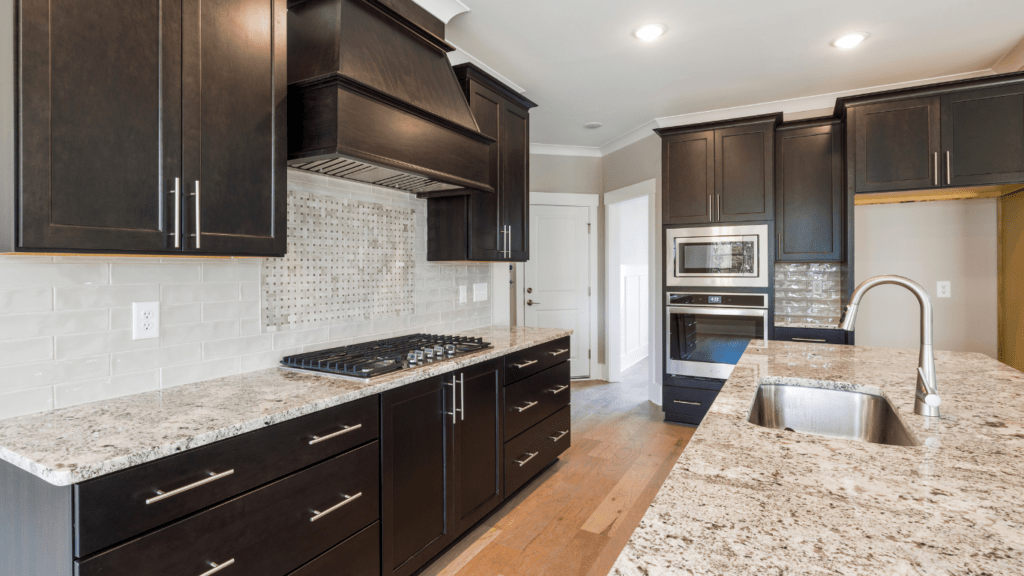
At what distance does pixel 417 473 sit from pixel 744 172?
126 inches

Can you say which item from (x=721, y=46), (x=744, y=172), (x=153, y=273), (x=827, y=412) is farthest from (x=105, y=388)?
(x=744, y=172)

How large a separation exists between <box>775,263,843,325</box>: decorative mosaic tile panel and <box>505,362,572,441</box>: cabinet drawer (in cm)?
191

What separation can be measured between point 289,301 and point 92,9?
3.84 feet

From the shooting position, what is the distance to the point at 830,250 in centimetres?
364

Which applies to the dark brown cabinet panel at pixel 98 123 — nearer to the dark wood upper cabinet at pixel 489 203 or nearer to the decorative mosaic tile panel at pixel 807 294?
the dark wood upper cabinet at pixel 489 203

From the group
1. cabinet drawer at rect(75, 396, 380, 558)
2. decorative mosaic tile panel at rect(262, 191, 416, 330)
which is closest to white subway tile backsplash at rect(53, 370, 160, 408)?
decorative mosaic tile panel at rect(262, 191, 416, 330)

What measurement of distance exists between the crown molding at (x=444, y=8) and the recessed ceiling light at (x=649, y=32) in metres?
0.96

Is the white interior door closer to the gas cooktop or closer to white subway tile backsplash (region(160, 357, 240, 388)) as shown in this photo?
the gas cooktop

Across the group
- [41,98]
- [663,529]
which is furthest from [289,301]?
[663,529]

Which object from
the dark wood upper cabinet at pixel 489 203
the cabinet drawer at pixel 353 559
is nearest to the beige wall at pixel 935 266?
the dark wood upper cabinet at pixel 489 203

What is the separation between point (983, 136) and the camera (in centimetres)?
305

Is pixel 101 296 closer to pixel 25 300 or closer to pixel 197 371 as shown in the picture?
pixel 25 300

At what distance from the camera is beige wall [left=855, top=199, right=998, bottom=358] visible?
11.5 ft

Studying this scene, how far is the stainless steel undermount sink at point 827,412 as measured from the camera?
1.52 metres
